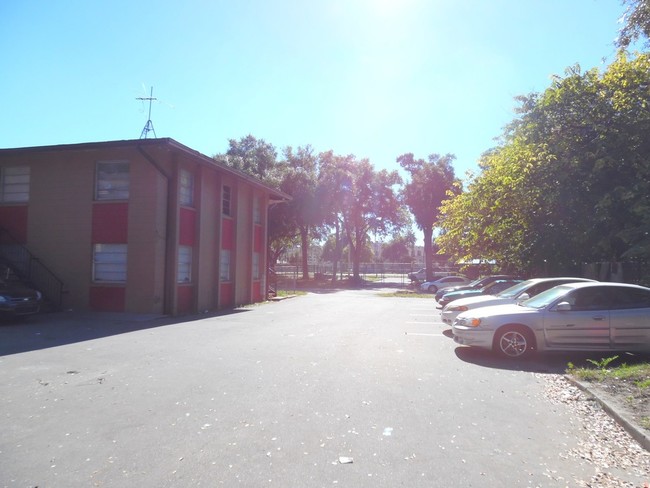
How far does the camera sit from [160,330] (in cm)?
1286

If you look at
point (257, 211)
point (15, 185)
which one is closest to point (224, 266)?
point (257, 211)

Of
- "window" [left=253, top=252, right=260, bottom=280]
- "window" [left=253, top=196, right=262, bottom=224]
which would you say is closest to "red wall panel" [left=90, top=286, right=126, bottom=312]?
"window" [left=253, top=252, right=260, bottom=280]

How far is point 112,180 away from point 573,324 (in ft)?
50.4

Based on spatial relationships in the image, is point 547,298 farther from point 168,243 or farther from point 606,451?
point 168,243

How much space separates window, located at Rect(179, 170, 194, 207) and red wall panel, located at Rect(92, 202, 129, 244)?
80.5 inches

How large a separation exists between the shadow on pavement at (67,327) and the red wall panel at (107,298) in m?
0.44

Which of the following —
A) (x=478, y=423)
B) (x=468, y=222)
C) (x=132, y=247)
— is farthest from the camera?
(x=468, y=222)

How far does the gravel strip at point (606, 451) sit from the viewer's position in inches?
157

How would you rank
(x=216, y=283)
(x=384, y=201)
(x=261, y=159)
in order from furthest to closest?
(x=384, y=201)
(x=261, y=159)
(x=216, y=283)

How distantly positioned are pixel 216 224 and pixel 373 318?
311 inches

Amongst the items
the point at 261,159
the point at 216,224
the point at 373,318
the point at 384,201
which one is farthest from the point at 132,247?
the point at 384,201

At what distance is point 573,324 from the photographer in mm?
8859

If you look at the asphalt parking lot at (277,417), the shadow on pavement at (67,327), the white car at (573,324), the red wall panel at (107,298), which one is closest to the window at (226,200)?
the shadow on pavement at (67,327)

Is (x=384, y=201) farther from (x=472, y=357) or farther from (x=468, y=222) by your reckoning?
(x=472, y=357)
